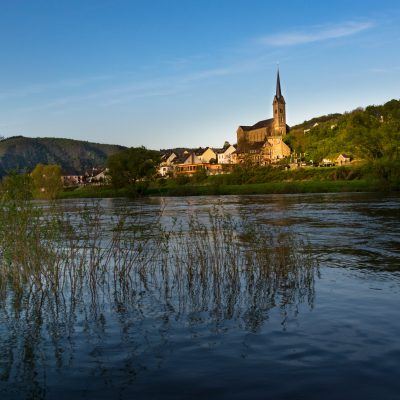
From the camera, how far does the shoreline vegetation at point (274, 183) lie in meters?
73.5

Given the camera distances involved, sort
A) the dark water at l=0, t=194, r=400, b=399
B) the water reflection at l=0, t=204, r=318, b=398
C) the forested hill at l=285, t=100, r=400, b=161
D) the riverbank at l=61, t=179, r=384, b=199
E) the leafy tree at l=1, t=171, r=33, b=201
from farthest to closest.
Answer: the forested hill at l=285, t=100, r=400, b=161 → the riverbank at l=61, t=179, r=384, b=199 → the leafy tree at l=1, t=171, r=33, b=201 → the water reflection at l=0, t=204, r=318, b=398 → the dark water at l=0, t=194, r=400, b=399

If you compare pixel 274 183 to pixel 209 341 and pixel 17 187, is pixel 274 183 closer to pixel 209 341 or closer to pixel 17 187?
pixel 17 187

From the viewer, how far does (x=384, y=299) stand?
13.9m

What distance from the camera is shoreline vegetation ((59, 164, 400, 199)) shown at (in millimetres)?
73500

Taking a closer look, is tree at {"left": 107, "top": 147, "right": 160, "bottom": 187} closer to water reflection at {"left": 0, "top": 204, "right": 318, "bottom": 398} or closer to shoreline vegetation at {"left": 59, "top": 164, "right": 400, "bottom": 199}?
shoreline vegetation at {"left": 59, "top": 164, "right": 400, "bottom": 199}

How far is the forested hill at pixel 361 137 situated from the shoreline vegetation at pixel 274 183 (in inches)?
198

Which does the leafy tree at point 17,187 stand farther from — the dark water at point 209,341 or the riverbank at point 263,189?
the riverbank at point 263,189

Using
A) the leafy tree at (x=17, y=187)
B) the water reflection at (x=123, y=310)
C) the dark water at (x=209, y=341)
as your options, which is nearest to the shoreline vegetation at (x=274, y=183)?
the water reflection at (x=123, y=310)

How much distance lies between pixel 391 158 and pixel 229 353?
237 feet

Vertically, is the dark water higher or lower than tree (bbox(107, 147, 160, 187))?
lower

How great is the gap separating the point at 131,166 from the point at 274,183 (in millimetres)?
30598

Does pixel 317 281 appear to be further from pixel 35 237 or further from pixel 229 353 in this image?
pixel 35 237

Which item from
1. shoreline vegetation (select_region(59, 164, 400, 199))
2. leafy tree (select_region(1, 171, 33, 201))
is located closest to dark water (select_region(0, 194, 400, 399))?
leafy tree (select_region(1, 171, 33, 201))

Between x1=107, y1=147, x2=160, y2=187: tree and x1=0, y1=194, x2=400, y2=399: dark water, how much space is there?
9429 cm
